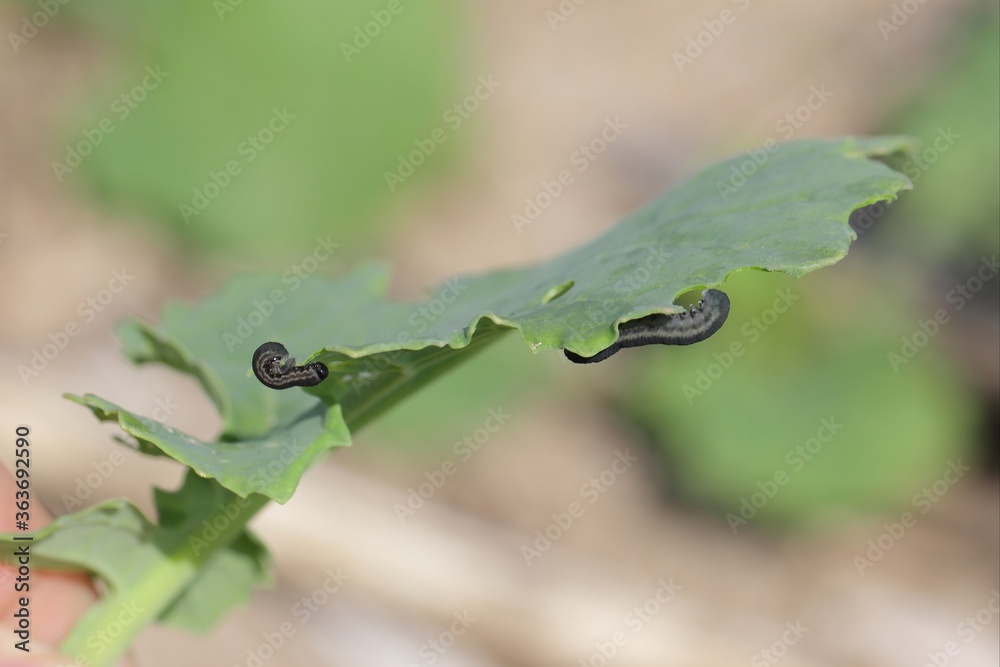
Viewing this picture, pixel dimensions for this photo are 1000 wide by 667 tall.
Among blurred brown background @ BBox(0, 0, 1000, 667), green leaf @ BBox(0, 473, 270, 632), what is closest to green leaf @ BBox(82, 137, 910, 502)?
green leaf @ BBox(0, 473, 270, 632)

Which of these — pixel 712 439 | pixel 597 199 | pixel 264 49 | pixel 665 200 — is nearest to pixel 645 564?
pixel 712 439

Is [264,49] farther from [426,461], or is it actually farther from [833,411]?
[833,411]

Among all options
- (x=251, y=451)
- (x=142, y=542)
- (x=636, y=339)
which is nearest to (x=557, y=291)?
(x=636, y=339)

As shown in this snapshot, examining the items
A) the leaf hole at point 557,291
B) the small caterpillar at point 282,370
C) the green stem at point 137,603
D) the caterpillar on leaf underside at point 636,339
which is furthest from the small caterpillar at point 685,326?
the green stem at point 137,603

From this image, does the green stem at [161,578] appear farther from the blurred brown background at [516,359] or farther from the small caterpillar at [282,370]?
the blurred brown background at [516,359]

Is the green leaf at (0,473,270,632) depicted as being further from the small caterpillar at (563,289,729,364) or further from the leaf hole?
the small caterpillar at (563,289,729,364)

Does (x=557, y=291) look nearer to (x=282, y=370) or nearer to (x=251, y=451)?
(x=282, y=370)
